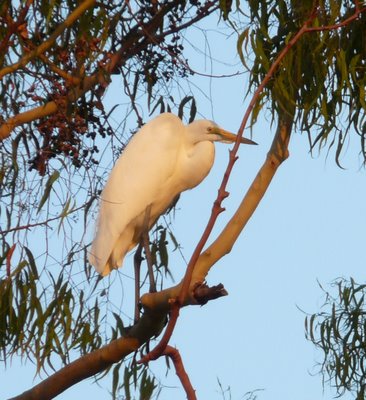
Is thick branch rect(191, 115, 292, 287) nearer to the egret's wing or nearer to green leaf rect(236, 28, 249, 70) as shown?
green leaf rect(236, 28, 249, 70)

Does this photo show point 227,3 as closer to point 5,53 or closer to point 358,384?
point 5,53

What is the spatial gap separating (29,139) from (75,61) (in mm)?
233

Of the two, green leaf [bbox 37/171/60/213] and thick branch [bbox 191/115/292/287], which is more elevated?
green leaf [bbox 37/171/60/213]

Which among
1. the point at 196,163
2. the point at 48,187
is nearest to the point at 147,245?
the point at 196,163

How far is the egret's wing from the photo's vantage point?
3172 mm

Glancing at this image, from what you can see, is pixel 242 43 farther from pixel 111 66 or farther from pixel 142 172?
pixel 142 172

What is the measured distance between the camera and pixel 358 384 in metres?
3.11

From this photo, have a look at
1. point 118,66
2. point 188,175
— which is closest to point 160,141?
point 188,175

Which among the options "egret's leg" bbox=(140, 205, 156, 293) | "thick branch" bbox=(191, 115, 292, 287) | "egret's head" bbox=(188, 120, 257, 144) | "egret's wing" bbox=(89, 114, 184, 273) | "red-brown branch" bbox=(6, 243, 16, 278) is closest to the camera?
"thick branch" bbox=(191, 115, 292, 287)

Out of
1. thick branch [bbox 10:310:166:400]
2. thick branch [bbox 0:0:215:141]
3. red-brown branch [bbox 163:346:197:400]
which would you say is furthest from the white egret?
red-brown branch [bbox 163:346:197:400]

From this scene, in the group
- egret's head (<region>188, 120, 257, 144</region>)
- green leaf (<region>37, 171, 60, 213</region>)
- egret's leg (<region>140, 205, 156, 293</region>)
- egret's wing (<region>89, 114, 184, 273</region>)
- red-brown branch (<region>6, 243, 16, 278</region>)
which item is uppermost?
egret's wing (<region>89, 114, 184, 273</region>)

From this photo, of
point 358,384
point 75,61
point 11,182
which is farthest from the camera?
point 358,384

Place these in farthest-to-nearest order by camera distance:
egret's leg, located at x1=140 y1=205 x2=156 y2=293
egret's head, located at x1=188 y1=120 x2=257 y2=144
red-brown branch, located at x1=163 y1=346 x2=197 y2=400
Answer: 1. egret's head, located at x1=188 y1=120 x2=257 y2=144
2. egret's leg, located at x1=140 y1=205 x2=156 y2=293
3. red-brown branch, located at x1=163 y1=346 x2=197 y2=400

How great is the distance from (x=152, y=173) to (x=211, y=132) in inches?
11.7
